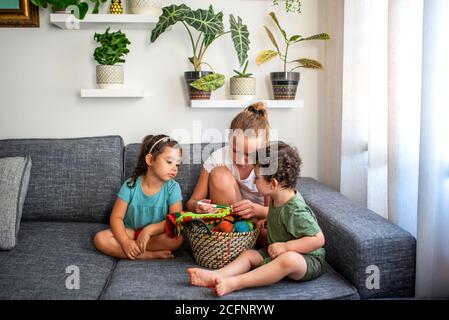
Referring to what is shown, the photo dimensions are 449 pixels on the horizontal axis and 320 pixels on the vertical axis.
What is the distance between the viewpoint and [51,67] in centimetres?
252

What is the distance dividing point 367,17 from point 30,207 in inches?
64.8

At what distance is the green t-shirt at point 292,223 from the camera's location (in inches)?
66.4

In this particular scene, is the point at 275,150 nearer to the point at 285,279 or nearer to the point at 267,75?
the point at 285,279

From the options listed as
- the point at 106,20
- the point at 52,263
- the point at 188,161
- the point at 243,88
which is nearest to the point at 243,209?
the point at 188,161

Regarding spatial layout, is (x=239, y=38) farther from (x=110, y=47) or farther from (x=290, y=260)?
(x=290, y=260)

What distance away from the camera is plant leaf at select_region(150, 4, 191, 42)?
2281 mm

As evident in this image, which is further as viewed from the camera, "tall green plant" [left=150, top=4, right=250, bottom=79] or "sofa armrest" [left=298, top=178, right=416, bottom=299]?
"tall green plant" [left=150, top=4, right=250, bottom=79]

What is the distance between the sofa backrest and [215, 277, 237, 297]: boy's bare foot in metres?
0.72

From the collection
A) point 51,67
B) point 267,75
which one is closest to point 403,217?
point 267,75

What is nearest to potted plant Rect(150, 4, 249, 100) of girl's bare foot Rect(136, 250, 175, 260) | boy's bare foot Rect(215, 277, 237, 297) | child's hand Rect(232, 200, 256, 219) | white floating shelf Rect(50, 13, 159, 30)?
white floating shelf Rect(50, 13, 159, 30)

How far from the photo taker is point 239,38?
7.67 feet

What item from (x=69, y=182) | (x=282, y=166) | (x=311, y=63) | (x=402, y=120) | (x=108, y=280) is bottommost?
(x=108, y=280)

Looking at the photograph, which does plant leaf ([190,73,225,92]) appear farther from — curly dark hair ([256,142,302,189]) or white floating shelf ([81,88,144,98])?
curly dark hair ([256,142,302,189])

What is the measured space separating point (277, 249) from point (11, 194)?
1.06 meters
